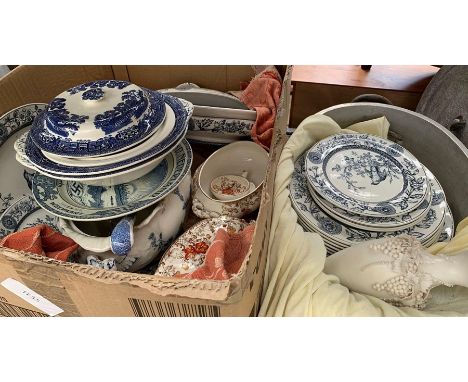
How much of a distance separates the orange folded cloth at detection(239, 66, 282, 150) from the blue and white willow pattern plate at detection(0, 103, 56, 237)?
0.42 meters

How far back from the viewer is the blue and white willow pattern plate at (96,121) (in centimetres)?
50

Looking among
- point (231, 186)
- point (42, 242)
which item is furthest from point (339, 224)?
point (42, 242)

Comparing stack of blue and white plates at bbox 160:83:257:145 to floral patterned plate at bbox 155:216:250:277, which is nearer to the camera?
floral patterned plate at bbox 155:216:250:277

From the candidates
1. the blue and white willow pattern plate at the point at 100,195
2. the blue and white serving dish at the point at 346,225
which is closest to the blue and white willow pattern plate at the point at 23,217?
the blue and white willow pattern plate at the point at 100,195

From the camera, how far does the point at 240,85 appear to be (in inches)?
37.0

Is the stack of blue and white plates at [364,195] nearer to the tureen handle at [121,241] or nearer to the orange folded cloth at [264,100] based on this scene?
the orange folded cloth at [264,100]

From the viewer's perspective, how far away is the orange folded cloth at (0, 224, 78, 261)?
1.71ft

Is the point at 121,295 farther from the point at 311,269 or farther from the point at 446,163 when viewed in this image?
the point at 446,163

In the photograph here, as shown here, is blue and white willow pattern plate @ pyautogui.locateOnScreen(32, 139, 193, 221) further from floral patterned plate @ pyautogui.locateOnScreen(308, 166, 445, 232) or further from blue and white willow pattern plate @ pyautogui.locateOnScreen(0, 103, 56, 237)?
floral patterned plate @ pyautogui.locateOnScreen(308, 166, 445, 232)

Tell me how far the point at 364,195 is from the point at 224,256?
0.28m

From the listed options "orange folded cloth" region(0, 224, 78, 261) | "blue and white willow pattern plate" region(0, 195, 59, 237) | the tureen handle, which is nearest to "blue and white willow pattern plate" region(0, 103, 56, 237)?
"blue and white willow pattern plate" region(0, 195, 59, 237)

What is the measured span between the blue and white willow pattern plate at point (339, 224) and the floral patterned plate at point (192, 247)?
4.2 inches
